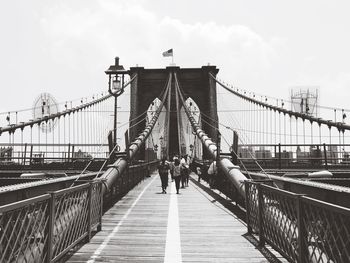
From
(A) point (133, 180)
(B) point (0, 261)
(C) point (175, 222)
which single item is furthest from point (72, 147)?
(B) point (0, 261)

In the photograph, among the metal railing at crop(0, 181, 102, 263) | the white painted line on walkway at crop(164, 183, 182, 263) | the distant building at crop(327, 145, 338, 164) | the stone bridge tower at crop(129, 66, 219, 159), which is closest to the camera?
the metal railing at crop(0, 181, 102, 263)

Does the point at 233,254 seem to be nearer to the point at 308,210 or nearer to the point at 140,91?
the point at 308,210

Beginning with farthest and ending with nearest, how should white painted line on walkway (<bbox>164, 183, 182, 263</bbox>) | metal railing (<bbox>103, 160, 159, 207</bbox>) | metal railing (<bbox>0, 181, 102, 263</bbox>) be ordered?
metal railing (<bbox>103, 160, 159, 207</bbox>), white painted line on walkway (<bbox>164, 183, 182, 263</bbox>), metal railing (<bbox>0, 181, 102, 263</bbox>)

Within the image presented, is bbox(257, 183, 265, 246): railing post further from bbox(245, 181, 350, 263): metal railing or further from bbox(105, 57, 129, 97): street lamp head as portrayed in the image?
bbox(105, 57, 129, 97): street lamp head

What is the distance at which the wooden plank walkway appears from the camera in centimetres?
542

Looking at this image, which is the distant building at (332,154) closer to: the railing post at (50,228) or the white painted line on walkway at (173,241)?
the white painted line on walkway at (173,241)

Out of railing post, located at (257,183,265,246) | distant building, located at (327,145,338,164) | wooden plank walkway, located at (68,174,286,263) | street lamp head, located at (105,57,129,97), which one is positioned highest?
street lamp head, located at (105,57,129,97)

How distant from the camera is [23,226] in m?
3.69

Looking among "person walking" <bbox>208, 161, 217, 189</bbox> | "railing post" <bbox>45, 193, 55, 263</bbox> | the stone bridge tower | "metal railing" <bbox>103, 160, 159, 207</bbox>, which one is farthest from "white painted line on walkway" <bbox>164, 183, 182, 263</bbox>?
the stone bridge tower

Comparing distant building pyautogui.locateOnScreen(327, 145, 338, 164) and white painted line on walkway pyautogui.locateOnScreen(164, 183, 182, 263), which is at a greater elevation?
distant building pyautogui.locateOnScreen(327, 145, 338, 164)

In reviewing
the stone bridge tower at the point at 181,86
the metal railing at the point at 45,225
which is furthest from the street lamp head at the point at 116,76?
the stone bridge tower at the point at 181,86

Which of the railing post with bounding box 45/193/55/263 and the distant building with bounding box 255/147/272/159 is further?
the distant building with bounding box 255/147/272/159

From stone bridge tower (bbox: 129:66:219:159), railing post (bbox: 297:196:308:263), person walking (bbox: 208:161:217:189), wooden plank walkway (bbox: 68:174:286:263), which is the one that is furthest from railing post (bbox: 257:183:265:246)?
stone bridge tower (bbox: 129:66:219:159)

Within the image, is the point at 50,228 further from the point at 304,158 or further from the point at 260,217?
the point at 304,158
